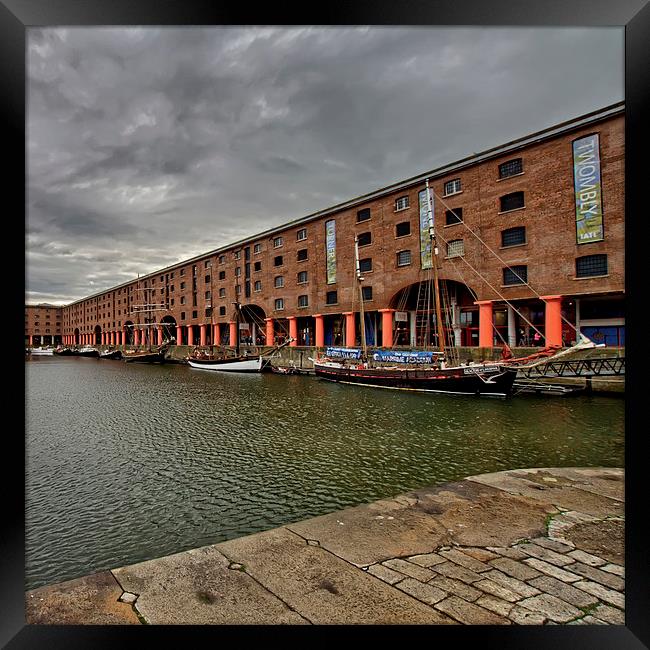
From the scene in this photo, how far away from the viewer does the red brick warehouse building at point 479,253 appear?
25.6 meters

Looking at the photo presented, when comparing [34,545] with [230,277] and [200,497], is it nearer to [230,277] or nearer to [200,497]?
[200,497]

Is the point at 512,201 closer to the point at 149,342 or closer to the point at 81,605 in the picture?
the point at 81,605

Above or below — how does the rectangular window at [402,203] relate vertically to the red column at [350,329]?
above

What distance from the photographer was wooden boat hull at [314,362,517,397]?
22578 millimetres

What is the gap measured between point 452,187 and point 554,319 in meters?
12.3

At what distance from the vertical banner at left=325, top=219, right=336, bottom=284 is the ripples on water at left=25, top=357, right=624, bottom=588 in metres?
20.3

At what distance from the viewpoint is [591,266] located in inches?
1011

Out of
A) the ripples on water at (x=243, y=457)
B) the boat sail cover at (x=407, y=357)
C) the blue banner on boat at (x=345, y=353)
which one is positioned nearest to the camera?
the ripples on water at (x=243, y=457)

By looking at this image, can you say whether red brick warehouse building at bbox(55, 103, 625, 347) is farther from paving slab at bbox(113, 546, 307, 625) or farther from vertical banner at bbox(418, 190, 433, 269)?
paving slab at bbox(113, 546, 307, 625)

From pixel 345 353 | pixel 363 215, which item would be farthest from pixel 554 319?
pixel 363 215

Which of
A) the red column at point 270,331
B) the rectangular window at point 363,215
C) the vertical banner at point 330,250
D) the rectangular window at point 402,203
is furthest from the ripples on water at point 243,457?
the red column at point 270,331

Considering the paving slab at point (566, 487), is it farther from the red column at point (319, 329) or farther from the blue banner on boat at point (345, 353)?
the red column at point (319, 329)

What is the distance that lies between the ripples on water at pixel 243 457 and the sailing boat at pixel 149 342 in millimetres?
41858
